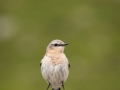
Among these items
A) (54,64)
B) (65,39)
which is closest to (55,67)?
(54,64)

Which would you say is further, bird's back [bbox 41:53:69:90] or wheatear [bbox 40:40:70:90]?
bird's back [bbox 41:53:69:90]

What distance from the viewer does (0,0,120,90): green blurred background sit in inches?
1407

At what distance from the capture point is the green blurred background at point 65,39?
35750 millimetres

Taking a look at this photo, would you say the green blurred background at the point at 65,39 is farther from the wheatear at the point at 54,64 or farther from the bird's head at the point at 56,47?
the bird's head at the point at 56,47

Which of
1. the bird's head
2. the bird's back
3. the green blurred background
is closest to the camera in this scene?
the bird's head

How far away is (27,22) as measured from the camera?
1690 inches

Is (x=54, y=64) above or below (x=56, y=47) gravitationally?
below

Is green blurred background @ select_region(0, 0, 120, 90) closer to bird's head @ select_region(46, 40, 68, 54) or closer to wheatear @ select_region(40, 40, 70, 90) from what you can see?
wheatear @ select_region(40, 40, 70, 90)

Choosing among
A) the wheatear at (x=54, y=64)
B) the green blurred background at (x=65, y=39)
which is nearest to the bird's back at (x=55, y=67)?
the wheatear at (x=54, y=64)

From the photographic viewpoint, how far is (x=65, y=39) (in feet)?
128

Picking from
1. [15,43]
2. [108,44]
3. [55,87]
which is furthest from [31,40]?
[55,87]

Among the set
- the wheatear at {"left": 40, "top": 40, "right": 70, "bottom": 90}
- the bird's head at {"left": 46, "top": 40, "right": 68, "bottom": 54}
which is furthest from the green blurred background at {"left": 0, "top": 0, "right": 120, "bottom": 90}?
the bird's head at {"left": 46, "top": 40, "right": 68, "bottom": 54}

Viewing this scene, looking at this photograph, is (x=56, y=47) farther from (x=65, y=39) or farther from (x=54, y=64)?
(x=65, y=39)

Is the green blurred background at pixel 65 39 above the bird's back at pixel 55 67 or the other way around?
the other way around
